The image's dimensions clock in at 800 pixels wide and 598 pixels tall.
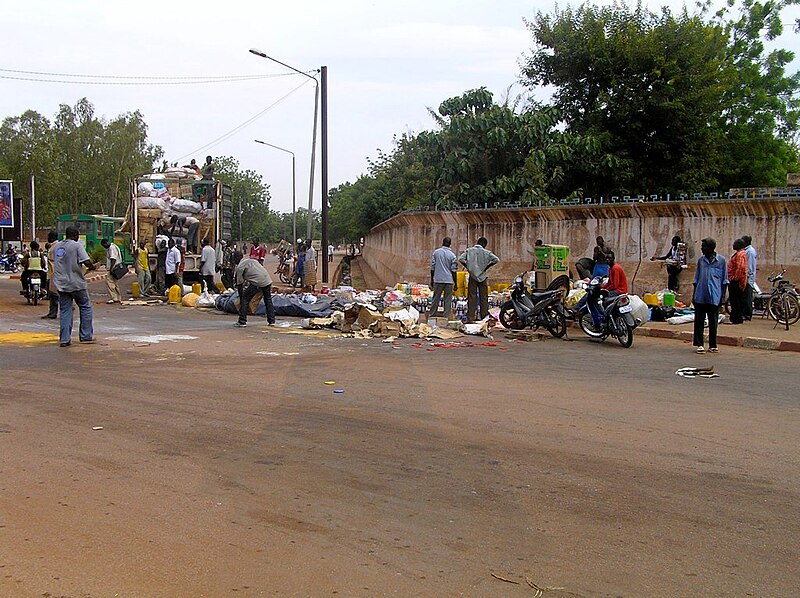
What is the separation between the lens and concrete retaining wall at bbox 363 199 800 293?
1723 centimetres

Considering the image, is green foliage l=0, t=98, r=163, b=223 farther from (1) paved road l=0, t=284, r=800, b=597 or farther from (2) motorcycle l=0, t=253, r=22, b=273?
(1) paved road l=0, t=284, r=800, b=597

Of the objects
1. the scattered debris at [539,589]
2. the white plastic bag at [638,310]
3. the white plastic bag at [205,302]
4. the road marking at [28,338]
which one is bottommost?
the scattered debris at [539,589]

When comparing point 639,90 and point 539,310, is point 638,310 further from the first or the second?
point 639,90

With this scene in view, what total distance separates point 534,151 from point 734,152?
1189 cm

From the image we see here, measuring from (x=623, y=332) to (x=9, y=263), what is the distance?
3672 cm

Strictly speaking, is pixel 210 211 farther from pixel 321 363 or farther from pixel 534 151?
pixel 321 363

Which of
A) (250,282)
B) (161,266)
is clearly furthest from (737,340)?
(161,266)

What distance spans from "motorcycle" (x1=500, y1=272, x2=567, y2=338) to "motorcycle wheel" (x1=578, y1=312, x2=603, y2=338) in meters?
0.39

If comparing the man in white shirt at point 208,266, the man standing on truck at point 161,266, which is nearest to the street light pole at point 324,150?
the man in white shirt at point 208,266

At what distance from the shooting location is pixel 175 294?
2117cm

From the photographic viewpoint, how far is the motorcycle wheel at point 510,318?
15.2m

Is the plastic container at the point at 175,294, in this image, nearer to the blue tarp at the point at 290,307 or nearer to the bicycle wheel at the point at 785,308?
the blue tarp at the point at 290,307

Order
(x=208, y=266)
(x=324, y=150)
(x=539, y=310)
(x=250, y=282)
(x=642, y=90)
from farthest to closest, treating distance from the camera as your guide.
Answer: (x=642, y=90)
(x=324, y=150)
(x=208, y=266)
(x=250, y=282)
(x=539, y=310)

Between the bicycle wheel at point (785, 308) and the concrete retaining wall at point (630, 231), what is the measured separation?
2319mm
